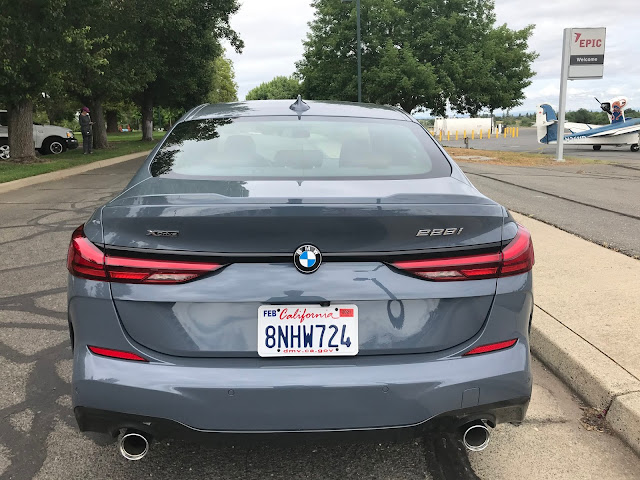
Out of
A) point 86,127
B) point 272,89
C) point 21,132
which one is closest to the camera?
point 21,132

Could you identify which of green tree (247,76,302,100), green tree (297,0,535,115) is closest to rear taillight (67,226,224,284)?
green tree (297,0,535,115)

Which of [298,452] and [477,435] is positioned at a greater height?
[477,435]

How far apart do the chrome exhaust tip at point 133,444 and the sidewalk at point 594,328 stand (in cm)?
229

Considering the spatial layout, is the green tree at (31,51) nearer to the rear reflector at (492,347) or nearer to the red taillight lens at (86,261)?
the red taillight lens at (86,261)

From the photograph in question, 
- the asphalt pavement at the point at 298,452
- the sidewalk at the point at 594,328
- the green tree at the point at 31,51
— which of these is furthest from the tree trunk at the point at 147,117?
the asphalt pavement at the point at 298,452

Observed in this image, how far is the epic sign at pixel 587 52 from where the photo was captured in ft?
72.0

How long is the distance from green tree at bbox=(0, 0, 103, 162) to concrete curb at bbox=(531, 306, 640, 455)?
15368 millimetres

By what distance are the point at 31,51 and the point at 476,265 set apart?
1677cm

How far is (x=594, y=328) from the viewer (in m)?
3.91

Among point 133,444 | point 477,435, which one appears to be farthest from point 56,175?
point 477,435

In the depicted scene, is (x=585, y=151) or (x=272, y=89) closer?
(x=585, y=151)

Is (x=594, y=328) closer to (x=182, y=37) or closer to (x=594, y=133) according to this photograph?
(x=594, y=133)

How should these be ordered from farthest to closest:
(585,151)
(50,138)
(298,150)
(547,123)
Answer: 1. (585,151)
2. (547,123)
3. (50,138)
4. (298,150)

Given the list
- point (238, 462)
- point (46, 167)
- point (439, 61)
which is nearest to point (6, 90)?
point (46, 167)
